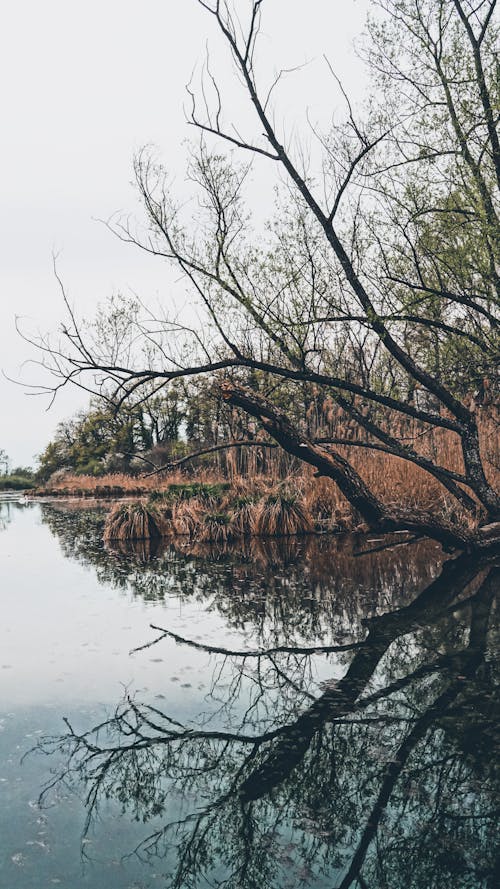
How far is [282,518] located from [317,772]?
10636 millimetres

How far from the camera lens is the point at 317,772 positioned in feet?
11.5

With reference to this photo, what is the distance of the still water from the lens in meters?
2.79

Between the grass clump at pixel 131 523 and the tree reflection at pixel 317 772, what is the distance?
31.8 ft

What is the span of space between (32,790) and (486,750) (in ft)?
7.42

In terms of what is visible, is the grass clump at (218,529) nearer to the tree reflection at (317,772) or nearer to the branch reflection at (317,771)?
the branch reflection at (317,771)

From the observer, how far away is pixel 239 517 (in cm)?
1442

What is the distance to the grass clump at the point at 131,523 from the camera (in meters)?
15.0

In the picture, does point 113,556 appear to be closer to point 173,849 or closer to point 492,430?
point 492,430

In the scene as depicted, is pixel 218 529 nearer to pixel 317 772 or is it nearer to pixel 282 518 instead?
pixel 282 518

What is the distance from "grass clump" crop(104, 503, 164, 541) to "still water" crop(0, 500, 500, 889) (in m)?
6.71

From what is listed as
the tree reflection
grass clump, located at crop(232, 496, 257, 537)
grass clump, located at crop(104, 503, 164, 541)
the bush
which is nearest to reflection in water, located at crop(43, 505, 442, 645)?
grass clump, located at crop(232, 496, 257, 537)

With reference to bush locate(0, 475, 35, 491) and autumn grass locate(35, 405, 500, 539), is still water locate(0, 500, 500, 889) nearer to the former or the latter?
autumn grass locate(35, 405, 500, 539)

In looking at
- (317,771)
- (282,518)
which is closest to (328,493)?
(282,518)

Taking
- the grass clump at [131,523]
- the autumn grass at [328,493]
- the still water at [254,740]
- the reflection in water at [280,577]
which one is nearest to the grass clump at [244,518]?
the autumn grass at [328,493]
